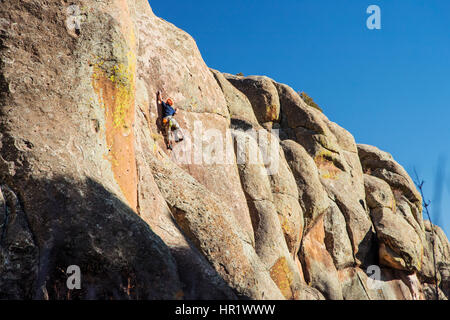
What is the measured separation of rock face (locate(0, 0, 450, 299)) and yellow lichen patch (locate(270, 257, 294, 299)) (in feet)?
0.20

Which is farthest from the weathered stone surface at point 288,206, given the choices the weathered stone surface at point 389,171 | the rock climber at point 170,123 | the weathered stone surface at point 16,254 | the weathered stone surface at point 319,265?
the weathered stone surface at point 16,254

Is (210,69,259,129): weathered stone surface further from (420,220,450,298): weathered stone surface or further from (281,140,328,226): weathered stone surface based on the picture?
(420,220,450,298): weathered stone surface

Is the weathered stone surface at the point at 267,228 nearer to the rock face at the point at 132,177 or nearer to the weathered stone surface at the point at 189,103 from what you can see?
the rock face at the point at 132,177

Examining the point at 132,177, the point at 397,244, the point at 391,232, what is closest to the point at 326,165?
the point at 391,232

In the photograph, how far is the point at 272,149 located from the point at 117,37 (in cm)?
1108

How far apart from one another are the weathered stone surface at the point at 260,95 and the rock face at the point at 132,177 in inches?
63.8

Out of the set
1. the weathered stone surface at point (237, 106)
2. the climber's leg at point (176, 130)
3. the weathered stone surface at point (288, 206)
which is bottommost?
the weathered stone surface at point (288, 206)

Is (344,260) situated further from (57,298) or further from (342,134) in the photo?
(57,298)

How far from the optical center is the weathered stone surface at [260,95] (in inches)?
950

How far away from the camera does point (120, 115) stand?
10711mm

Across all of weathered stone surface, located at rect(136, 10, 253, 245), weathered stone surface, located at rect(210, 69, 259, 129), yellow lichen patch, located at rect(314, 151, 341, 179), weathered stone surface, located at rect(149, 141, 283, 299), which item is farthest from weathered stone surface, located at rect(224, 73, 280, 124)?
weathered stone surface, located at rect(149, 141, 283, 299)

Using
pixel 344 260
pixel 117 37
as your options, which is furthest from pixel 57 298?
pixel 344 260

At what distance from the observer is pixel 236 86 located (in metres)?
24.1

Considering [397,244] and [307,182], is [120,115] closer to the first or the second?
[307,182]
